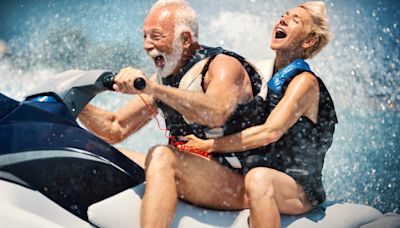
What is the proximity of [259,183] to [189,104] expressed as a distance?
1.01 feet

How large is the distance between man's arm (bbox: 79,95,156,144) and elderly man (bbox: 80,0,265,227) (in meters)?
0.27

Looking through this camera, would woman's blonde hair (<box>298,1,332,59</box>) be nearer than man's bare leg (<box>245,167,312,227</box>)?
No

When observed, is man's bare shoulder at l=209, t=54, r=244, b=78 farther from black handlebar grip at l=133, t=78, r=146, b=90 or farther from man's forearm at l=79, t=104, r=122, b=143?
man's forearm at l=79, t=104, r=122, b=143

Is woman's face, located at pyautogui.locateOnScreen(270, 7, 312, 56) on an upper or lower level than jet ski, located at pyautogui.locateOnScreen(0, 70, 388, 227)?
upper

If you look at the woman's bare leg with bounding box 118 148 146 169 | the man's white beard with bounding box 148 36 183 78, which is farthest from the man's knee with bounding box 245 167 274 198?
the woman's bare leg with bounding box 118 148 146 169

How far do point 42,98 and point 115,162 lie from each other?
0.28m

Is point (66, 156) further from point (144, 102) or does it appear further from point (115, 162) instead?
point (144, 102)

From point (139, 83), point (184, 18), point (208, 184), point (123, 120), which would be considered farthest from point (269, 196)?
point (123, 120)

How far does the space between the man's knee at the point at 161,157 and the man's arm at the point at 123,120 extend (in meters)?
0.50

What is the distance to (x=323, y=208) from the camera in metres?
2.15

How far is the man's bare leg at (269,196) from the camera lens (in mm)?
1883

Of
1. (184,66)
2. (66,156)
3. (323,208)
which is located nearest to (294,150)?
(323,208)

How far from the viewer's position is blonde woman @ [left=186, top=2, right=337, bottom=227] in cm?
192

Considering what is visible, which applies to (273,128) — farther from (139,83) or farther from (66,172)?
(66,172)
